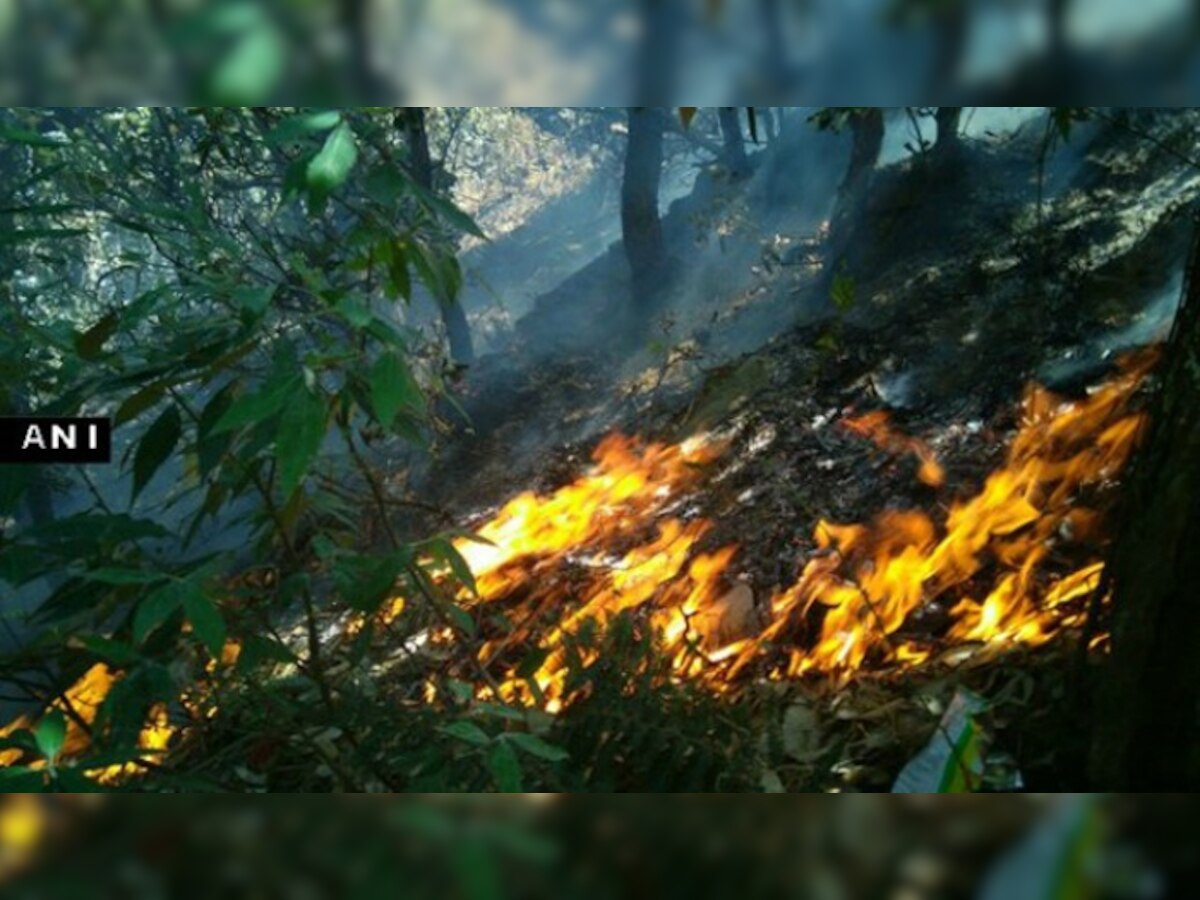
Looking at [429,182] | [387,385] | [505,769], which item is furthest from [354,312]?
[505,769]

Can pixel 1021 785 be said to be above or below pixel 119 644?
below

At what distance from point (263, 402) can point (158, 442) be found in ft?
0.91

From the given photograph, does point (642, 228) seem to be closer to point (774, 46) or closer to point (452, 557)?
point (774, 46)

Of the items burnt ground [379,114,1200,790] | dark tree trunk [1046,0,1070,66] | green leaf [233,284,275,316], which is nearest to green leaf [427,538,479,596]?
burnt ground [379,114,1200,790]

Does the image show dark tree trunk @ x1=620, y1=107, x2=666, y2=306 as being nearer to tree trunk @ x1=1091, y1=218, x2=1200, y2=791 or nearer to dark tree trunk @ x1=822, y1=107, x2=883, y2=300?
dark tree trunk @ x1=822, y1=107, x2=883, y2=300

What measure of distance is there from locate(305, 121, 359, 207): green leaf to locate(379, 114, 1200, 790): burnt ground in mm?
413

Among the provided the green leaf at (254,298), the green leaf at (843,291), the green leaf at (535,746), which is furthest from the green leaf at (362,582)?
the green leaf at (843,291)

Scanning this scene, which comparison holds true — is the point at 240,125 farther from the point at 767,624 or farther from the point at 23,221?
the point at 767,624

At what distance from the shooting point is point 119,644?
4.25 feet

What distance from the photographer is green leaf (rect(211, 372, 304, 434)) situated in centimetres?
118

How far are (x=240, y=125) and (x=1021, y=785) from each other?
1.21 meters

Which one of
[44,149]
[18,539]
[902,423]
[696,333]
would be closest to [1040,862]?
[902,423]

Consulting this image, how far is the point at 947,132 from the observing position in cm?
148

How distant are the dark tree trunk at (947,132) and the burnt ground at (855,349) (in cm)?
3
